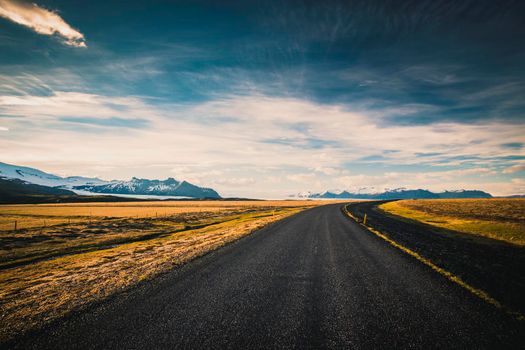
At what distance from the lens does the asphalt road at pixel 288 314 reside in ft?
17.7

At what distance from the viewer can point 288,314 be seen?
21.3 feet

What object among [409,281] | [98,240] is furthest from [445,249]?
[98,240]

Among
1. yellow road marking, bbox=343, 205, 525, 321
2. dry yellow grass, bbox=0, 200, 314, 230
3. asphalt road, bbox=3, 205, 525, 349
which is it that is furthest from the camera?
dry yellow grass, bbox=0, 200, 314, 230

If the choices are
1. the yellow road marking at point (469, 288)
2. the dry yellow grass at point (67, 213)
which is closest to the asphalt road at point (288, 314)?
the yellow road marking at point (469, 288)

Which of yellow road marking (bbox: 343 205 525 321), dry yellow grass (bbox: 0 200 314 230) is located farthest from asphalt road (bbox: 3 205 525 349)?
dry yellow grass (bbox: 0 200 314 230)

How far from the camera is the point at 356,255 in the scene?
13.4 metres

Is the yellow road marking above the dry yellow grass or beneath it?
above

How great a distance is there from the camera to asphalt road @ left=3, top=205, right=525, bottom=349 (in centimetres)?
538

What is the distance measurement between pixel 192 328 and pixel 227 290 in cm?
248

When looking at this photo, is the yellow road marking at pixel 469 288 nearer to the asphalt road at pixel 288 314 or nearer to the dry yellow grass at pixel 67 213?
the asphalt road at pixel 288 314

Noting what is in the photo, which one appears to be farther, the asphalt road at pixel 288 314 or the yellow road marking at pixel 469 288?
the yellow road marking at pixel 469 288

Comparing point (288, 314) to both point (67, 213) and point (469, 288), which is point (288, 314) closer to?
point (469, 288)

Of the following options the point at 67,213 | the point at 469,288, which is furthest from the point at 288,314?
the point at 67,213

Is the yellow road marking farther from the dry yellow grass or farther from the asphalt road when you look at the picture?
the dry yellow grass
